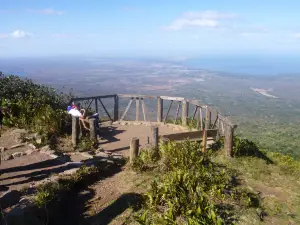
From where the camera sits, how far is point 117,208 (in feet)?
25.3

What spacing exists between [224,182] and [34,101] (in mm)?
9226

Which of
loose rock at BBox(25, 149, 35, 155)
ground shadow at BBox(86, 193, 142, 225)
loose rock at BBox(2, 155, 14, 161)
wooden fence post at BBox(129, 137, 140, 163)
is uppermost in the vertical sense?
wooden fence post at BBox(129, 137, 140, 163)

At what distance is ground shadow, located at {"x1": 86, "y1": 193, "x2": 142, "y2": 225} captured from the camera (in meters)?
7.28

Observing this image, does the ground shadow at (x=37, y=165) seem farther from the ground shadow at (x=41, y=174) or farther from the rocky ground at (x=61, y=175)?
the ground shadow at (x=41, y=174)

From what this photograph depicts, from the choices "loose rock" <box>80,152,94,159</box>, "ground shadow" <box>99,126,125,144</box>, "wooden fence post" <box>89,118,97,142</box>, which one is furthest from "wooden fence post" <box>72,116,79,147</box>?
"ground shadow" <box>99,126,125,144</box>

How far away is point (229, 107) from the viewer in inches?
3989

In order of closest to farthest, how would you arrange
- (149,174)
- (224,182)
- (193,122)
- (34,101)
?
1. (224,182)
2. (149,174)
3. (34,101)
4. (193,122)

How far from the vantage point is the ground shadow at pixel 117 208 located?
7.28m

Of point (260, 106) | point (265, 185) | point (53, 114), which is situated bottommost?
point (260, 106)

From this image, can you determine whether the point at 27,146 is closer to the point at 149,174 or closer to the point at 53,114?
the point at 53,114

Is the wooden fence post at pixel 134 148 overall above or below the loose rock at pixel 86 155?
above

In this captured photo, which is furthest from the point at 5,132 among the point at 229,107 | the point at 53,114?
the point at 229,107

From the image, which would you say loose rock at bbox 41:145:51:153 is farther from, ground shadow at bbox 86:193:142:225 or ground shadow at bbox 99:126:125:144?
ground shadow at bbox 86:193:142:225

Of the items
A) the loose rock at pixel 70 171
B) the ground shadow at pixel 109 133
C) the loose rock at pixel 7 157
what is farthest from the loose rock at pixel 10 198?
the ground shadow at pixel 109 133
